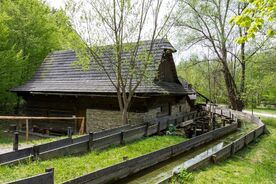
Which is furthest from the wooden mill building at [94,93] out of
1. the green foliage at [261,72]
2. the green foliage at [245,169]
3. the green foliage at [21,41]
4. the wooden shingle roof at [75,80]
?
the green foliage at [261,72]

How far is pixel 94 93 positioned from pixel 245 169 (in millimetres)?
8441

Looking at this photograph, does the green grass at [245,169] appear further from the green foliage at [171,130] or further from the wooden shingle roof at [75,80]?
the wooden shingle roof at [75,80]

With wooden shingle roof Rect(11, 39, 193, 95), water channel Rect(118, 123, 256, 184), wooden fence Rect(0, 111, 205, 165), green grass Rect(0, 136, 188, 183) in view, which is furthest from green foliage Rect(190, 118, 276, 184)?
wooden shingle roof Rect(11, 39, 193, 95)

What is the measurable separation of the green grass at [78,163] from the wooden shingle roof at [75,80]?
3607 mm

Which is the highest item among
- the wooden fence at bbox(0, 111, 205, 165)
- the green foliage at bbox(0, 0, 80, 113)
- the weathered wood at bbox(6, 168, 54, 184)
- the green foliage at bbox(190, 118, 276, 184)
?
the green foliage at bbox(0, 0, 80, 113)

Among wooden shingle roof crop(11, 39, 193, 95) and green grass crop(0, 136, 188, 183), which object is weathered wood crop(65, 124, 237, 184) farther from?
wooden shingle roof crop(11, 39, 193, 95)

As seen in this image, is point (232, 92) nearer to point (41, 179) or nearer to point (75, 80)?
point (75, 80)

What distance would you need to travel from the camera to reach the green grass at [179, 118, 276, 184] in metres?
6.02

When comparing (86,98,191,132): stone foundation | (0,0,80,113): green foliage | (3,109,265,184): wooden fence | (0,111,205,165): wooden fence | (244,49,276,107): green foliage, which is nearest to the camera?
(3,109,265,184): wooden fence

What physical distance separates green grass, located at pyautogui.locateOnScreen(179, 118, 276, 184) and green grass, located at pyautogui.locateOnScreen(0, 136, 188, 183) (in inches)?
103

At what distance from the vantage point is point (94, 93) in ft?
42.2

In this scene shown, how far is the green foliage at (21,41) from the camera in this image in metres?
14.9

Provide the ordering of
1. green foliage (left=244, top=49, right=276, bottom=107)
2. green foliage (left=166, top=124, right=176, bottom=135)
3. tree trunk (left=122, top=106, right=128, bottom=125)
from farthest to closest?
green foliage (left=244, top=49, right=276, bottom=107), green foliage (left=166, top=124, right=176, bottom=135), tree trunk (left=122, top=106, right=128, bottom=125)

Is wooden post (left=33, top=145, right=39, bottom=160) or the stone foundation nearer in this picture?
wooden post (left=33, top=145, right=39, bottom=160)
